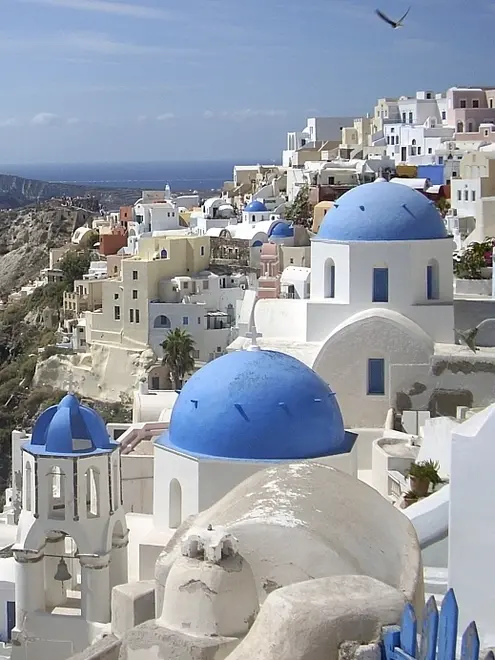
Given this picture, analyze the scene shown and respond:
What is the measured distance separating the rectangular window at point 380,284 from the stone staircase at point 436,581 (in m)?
8.08

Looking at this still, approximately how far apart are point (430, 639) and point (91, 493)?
25.8ft

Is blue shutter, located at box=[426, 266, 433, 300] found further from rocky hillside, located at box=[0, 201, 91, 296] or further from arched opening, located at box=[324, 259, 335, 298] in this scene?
rocky hillside, located at box=[0, 201, 91, 296]

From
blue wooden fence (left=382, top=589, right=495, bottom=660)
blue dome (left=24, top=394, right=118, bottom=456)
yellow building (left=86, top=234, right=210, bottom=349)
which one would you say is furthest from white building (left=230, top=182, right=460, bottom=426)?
yellow building (left=86, top=234, right=210, bottom=349)

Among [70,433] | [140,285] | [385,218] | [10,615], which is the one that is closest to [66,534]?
[70,433]

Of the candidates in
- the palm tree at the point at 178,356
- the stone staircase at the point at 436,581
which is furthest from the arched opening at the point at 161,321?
the stone staircase at the point at 436,581

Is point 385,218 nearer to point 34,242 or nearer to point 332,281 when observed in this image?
point 332,281

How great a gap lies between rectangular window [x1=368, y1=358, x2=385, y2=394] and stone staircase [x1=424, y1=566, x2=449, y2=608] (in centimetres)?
755

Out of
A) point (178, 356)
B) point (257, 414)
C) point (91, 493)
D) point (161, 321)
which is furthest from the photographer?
point (161, 321)

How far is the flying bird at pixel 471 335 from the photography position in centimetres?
1590

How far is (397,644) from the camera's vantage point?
423 centimetres

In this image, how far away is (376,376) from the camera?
15.9 m

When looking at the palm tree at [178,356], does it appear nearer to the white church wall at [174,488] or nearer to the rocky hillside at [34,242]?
the white church wall at [174,488]

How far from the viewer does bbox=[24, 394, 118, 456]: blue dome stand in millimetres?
11523

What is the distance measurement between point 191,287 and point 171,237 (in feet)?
8.98
